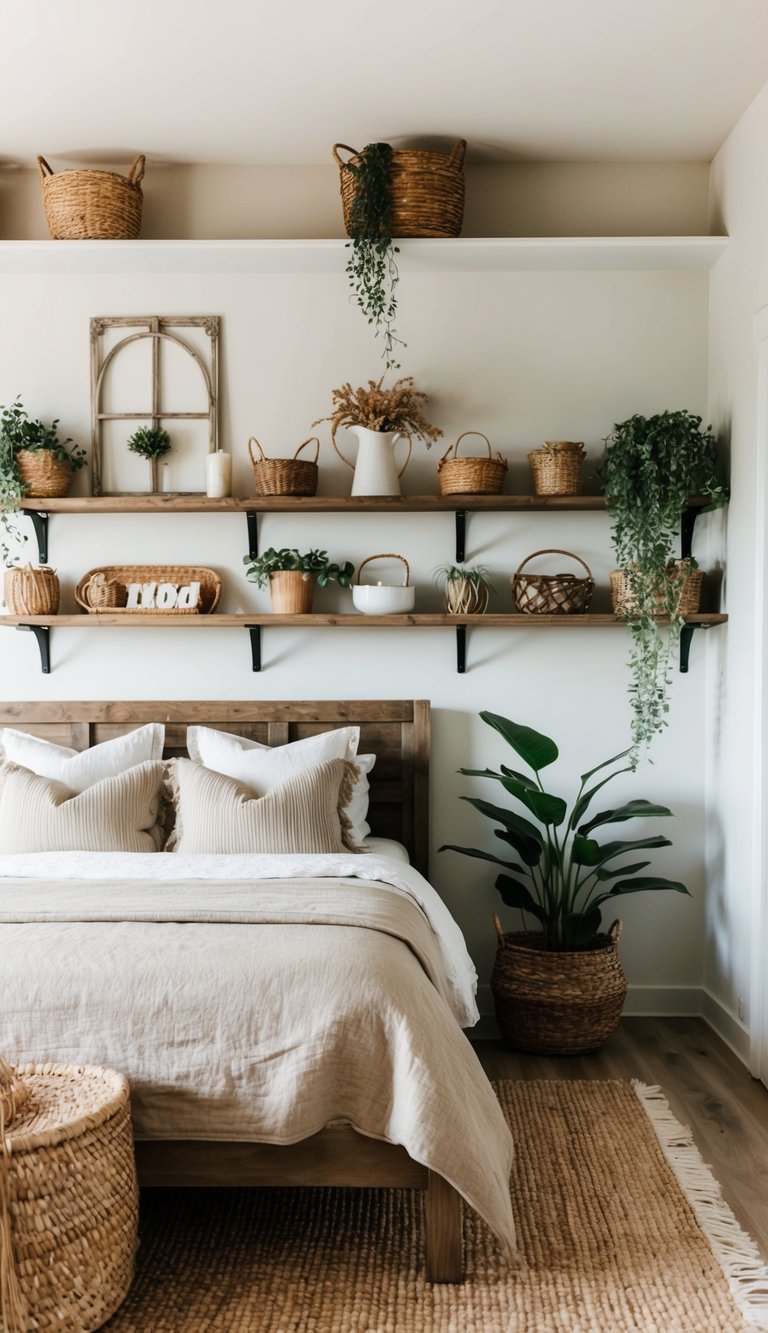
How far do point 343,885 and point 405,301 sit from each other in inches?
81.1

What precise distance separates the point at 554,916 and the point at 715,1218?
1201 millimetres

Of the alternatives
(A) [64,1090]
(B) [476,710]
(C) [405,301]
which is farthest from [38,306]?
(A) [64,1090]

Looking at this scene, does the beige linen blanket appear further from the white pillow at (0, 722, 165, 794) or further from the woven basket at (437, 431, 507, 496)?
the woven basket at (437, 431, 507, 496)

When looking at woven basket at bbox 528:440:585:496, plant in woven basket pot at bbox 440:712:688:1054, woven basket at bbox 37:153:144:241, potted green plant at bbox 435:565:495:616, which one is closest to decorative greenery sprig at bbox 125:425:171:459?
woven basket at bbox 37:153:144:241

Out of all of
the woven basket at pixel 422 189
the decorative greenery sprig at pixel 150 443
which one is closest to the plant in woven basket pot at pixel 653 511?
the woven basket at pixel 422 189

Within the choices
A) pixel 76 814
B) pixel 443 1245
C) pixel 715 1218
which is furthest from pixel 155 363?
pixel 715 1218

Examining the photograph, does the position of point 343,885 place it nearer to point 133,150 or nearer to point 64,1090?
point 64,1090

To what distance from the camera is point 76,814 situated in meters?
3.31

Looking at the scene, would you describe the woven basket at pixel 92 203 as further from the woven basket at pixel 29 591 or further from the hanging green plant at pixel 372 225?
the woven basket at pixel 29 591

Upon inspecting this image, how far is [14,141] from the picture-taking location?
3639mm

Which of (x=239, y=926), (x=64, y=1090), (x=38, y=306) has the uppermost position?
(x=38, y=306)

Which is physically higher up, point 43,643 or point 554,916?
point 43,643

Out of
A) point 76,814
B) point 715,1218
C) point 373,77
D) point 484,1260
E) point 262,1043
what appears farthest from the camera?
point 76,814

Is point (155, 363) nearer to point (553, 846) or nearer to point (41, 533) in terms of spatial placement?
point (41, 533)
